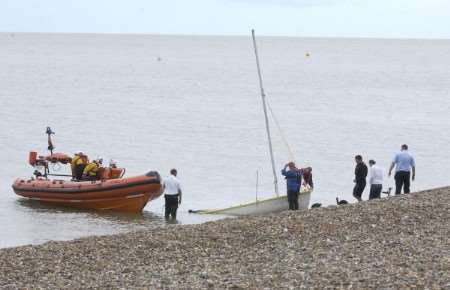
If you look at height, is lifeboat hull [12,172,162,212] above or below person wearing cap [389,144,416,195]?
below

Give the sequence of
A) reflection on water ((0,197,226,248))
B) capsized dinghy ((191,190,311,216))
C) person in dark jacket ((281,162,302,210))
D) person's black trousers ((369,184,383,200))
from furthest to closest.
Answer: capsized dinghy ((191,190,311,216)), reflection on water ((0,197,226,248)), person's black trousers ((369,184,383,200)), person in dark jacket ((281,162,302,210))

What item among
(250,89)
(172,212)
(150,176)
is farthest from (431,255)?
(250,89)

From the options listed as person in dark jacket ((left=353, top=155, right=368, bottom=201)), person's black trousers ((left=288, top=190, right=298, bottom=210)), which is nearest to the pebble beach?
person's black trousers ((left=288, top=190, right=298, bottom=210))

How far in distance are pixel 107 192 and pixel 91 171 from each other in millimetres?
727

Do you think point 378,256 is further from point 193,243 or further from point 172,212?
point 172,212

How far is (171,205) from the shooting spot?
20.0 meters

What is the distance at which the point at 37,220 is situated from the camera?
2138cm

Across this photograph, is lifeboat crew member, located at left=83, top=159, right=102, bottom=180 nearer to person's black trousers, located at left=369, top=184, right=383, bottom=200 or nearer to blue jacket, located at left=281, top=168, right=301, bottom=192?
blue jacket, located at left=281, top=168, right=301, bottom=192

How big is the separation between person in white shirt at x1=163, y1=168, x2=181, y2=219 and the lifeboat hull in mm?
1627

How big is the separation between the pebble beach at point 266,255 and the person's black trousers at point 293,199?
8.85 feet

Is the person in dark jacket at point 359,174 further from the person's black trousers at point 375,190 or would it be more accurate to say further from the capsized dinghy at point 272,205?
the capsized dinghy at point 272,205

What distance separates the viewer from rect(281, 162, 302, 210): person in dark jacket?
18.6 metres

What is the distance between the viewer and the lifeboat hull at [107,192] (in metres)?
21.8

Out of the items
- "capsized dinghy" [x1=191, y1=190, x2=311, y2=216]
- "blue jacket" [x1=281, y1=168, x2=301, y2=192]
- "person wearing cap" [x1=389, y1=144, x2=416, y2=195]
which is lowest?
"capsized dinghy" [x1=191, y1=190, x2=311, y2=216]
